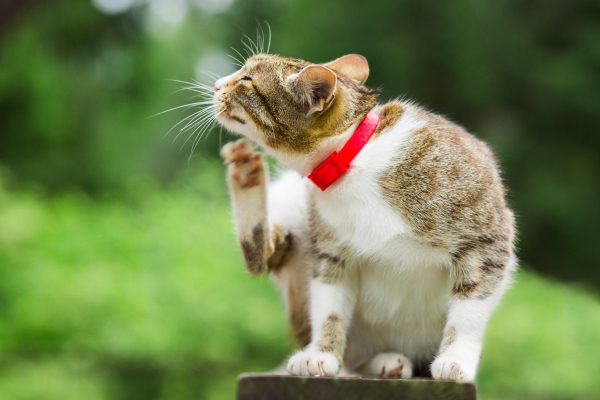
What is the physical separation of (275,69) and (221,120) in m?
0.21

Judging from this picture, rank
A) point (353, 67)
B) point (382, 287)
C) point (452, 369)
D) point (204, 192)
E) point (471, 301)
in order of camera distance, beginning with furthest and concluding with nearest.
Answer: point (204, 192), point (353, 67), point (382, 287), point (471, 301), point (452, 369)

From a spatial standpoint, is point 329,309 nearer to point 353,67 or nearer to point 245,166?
point 245,166

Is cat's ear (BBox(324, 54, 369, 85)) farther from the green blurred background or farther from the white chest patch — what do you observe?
the green blurred background

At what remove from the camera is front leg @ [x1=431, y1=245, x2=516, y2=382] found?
2.06 m

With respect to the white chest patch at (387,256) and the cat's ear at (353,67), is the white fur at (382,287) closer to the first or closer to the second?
the white chest patch at (387,256)

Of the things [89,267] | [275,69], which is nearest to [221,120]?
[275,69]

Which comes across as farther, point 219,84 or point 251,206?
point 251,206

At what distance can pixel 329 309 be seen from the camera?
2260mm

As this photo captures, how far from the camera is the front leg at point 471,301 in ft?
6.77

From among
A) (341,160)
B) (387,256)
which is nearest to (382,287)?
(387,256)

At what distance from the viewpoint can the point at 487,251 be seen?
213 cm

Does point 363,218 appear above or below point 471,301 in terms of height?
above

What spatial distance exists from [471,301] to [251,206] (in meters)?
0.82

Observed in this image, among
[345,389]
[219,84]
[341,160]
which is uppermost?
[219,84]
